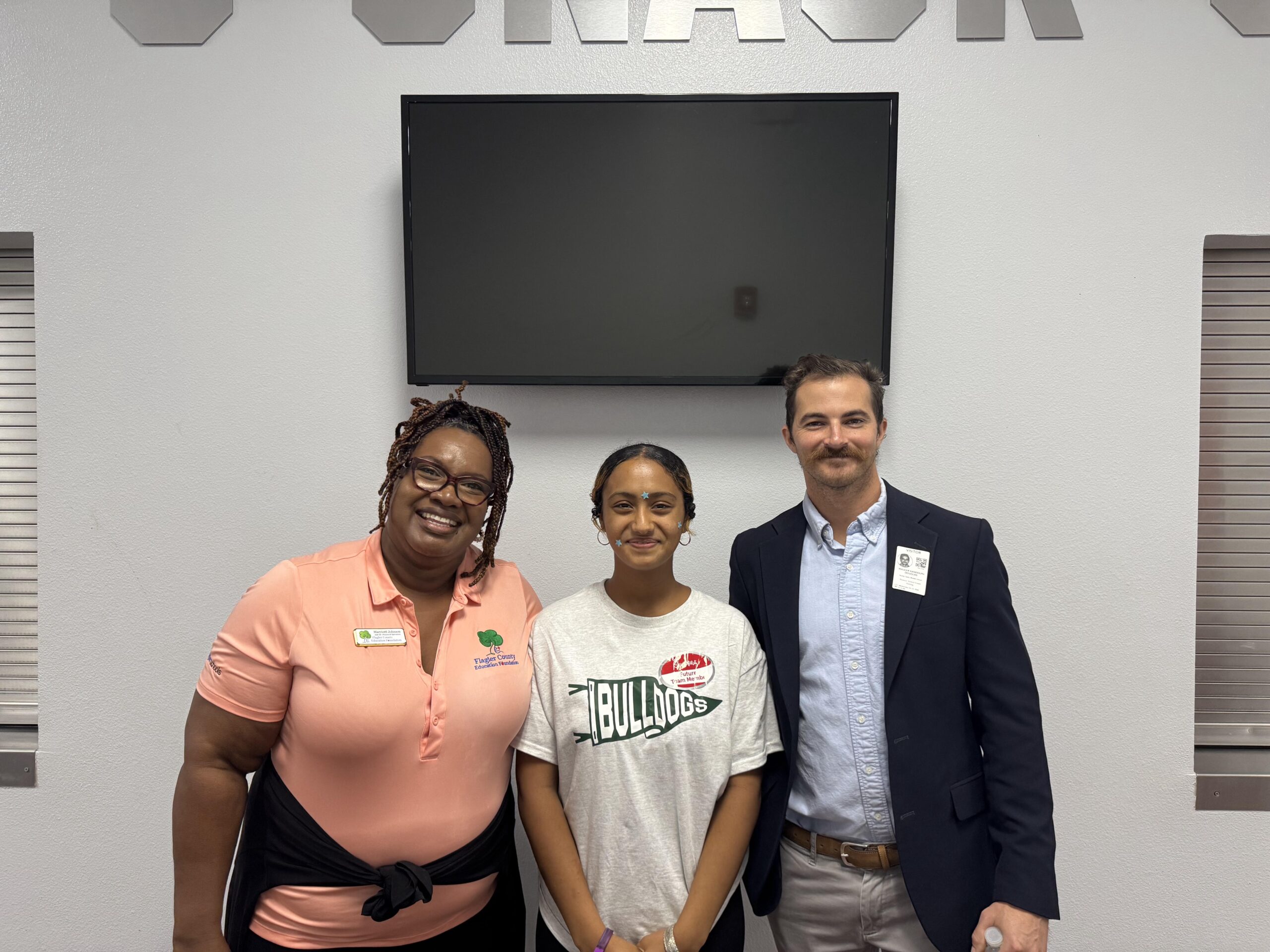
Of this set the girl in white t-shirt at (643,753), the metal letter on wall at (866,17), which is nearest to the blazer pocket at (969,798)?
the girl in white t-shirt at (643,753)

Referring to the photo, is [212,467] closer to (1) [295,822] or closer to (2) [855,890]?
(1) [295,822]

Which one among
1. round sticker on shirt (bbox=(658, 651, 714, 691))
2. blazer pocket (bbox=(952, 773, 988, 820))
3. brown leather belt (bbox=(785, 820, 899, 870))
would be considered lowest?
brown leather belt (bbox=(785, 820, 899, 870))

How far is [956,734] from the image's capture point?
170 centimetres

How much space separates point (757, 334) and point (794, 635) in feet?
3.32

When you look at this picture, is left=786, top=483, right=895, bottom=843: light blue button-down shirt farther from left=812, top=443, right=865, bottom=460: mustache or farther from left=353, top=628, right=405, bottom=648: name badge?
left=353, top=628, right=405, bottom=648: name badge

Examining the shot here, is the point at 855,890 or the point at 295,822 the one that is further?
the point at 855,890

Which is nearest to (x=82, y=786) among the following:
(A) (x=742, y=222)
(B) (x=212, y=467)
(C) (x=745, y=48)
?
(B) (x=212, y=467)

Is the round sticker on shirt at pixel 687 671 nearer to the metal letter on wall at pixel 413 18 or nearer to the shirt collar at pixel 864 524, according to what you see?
the shirt collar at pixel 864 524

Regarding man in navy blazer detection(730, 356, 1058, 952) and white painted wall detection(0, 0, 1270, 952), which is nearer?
man in navy blazer detection(730, 356, 1058, 952)

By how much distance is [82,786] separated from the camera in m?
2.43

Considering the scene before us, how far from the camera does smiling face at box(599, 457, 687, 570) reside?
5.44 ft

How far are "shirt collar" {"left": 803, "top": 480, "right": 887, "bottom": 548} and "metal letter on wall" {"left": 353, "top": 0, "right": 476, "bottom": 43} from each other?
192 cm

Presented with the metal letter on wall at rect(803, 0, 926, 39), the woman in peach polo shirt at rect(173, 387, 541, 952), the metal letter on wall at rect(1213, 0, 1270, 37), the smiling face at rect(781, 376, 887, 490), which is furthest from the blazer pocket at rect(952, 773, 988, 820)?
the metal letter on wall at rect(1213, 0, 1270, 37)

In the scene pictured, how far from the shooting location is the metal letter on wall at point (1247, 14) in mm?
2312
